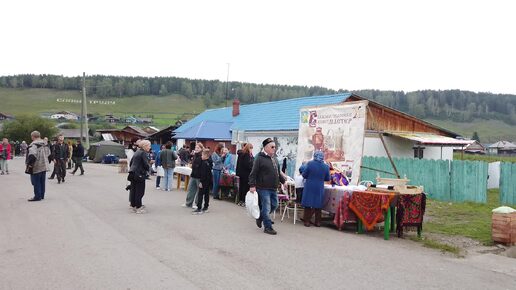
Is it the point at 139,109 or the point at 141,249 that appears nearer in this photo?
the point at 141,249

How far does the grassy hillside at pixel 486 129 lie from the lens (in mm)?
104938

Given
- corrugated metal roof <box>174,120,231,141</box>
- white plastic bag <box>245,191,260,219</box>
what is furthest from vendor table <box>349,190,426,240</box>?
corrugated metal roof <box>174,120,231,141</box>

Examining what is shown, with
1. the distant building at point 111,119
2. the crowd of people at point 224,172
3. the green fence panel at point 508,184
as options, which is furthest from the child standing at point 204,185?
the distant building at point 111,119

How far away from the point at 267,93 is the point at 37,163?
319 feet

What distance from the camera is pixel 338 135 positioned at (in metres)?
12.7

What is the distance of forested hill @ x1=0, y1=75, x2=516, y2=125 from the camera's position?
328 ft

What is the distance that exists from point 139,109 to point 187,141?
285 ft

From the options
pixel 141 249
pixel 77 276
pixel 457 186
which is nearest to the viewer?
pixel 77 276

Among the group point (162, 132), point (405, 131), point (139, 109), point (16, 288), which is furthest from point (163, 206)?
point (139, 109)

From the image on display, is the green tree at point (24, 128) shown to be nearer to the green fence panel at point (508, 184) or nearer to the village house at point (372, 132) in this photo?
the village house at point (372, 132)

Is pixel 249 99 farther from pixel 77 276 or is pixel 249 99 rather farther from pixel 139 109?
pixel 77 276

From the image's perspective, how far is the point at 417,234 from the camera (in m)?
10.2

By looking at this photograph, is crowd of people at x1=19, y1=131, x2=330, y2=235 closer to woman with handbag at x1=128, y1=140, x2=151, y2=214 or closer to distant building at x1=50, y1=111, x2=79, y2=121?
woman with handbag at x1=128, y1=140, x2=151, y2=214

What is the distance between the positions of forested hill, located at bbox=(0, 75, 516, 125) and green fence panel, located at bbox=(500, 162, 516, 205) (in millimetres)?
68154
